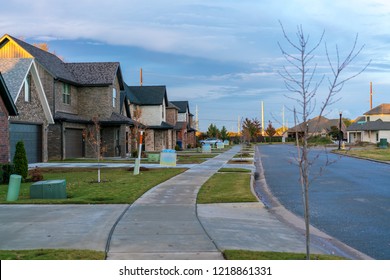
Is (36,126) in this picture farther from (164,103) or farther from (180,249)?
(164,103)

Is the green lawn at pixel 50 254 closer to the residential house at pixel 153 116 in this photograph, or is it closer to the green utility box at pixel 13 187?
the green utility box at pixel 13 187

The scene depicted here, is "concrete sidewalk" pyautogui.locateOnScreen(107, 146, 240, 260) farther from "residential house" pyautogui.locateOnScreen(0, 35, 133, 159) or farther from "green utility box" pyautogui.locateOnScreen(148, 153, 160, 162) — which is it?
"residential house" pyautogui.locateOnScreen(0, 35, 133, 159)

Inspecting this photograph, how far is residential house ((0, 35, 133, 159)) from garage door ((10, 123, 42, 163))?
9.31 feet

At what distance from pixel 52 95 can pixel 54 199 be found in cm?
2045

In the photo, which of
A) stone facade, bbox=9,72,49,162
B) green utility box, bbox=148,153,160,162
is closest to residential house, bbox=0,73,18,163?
stone facade, bbox=9,72,49,162

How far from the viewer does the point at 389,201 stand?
1374cm

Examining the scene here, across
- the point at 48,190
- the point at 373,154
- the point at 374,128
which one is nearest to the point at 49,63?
the point at 48,190

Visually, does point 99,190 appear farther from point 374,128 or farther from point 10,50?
point 374,128

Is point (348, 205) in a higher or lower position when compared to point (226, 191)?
lower

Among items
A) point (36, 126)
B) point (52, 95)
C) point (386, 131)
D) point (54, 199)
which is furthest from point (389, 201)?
point (386, 131)

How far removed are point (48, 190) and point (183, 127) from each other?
49.0 metres

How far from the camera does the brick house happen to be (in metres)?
25.5

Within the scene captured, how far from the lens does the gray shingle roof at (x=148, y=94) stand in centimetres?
5269

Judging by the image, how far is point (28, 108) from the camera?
1064 inches
